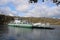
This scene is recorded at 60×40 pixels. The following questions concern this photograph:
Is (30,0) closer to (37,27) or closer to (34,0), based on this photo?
(34,0)

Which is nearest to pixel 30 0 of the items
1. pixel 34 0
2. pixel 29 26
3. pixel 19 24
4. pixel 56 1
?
pixel 34 0

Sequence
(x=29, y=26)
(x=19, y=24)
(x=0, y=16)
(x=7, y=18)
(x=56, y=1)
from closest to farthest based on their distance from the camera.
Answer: (x=56, y=1) → (x=29, y=26) → (x=19, y=24) → (x=0, y=16) → (x=7, y=18)

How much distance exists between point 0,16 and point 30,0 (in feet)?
418

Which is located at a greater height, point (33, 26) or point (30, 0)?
point (30, 0)

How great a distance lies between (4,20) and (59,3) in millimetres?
141000

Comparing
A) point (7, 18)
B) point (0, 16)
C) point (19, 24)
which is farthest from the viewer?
point (7, 18)

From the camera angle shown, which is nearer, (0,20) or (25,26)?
(25,26)

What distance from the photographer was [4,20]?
147000 millimetres

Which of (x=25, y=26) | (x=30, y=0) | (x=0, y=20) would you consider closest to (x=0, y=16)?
(x=0, y=20)

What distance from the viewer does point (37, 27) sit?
85.6 m

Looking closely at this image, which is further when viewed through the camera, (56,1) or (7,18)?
(7,18)

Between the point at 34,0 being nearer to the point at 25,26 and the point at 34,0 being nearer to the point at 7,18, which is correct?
the point at 25,26

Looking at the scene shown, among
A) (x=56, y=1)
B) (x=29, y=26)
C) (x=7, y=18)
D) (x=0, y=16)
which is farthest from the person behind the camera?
(x=7, y=18)

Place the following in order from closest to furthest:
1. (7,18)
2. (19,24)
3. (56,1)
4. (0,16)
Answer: (56,1) → (19,24) → (0,16) → (7,18)
